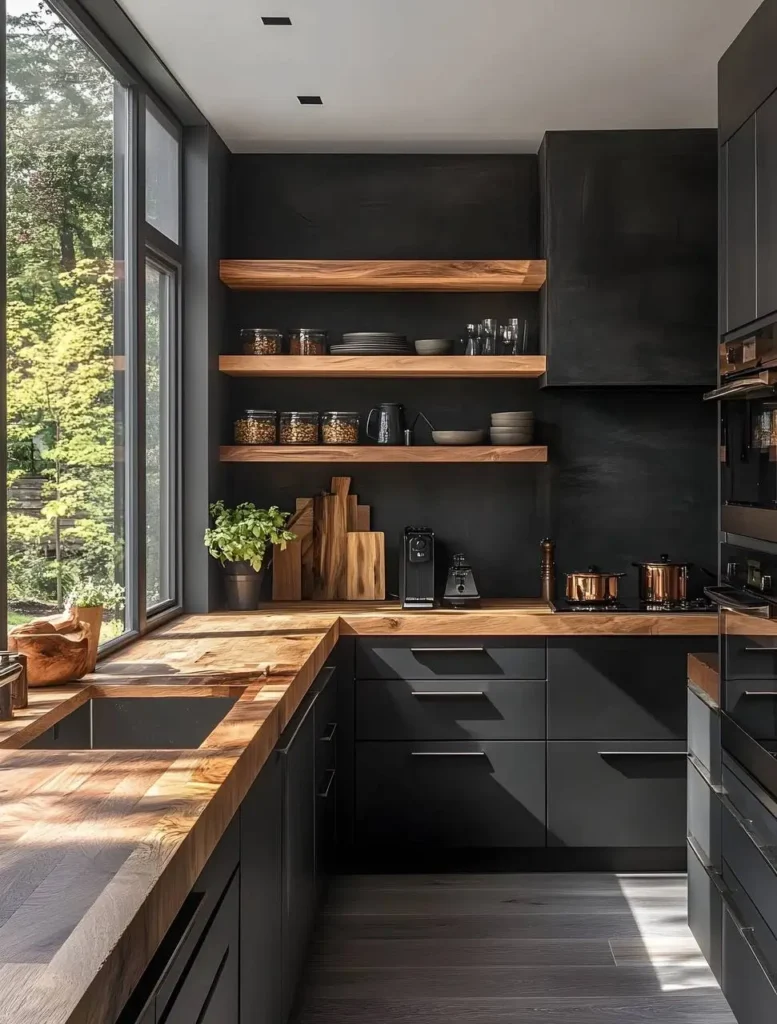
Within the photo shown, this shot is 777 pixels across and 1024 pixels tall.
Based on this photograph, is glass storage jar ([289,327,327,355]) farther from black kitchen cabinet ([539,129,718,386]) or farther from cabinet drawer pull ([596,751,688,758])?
cabinet drawer pull ([596,751,688,758])

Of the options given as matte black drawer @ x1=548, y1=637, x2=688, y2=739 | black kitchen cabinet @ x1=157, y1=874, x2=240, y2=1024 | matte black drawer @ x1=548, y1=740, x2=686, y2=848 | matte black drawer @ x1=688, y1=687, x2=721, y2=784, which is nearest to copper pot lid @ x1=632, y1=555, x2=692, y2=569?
matte black drawer @ x1=548, y1=637, x2=688, y2=739

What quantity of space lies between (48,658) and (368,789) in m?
1.67

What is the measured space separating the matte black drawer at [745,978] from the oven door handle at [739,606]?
764mm

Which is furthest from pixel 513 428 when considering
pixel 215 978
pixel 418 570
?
pixel 215 978

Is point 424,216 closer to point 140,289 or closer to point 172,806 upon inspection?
point 140,289

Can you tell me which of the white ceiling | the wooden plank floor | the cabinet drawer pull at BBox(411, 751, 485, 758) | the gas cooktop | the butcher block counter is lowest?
the wooden plank floor

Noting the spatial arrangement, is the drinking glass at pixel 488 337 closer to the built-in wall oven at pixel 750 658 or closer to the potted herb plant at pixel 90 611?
the built-in wall oven at pixel 750 658

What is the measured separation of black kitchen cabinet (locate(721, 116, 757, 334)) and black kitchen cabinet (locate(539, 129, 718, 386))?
1155 mm

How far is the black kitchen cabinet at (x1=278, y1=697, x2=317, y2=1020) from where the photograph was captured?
2561 mm

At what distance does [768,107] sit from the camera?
96.6 inches

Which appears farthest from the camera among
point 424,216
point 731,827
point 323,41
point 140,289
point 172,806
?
point 424,216

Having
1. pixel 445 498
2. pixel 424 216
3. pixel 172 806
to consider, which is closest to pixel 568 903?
pixel 445 498

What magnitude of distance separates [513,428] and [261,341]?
105 cm

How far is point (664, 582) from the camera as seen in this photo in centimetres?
408
